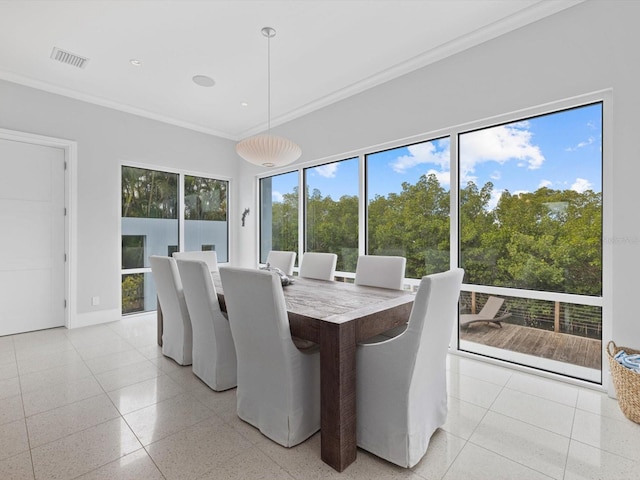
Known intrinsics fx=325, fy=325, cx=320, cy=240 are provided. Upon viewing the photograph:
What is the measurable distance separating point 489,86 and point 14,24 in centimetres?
404

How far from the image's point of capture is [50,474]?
61.0 inches

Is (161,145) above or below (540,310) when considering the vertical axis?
above

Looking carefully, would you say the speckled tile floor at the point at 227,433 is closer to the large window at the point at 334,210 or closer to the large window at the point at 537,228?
the large window at the point at 537,228

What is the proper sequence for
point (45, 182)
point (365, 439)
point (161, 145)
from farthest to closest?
point (161, 145), point (45, 182), point (365, 439)

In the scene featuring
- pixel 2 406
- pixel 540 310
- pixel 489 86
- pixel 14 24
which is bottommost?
pixel 2 406

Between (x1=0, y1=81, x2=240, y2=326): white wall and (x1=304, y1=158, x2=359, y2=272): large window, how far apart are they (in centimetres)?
236

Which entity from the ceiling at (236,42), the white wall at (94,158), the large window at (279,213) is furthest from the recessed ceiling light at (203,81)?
the large window at (279,213)

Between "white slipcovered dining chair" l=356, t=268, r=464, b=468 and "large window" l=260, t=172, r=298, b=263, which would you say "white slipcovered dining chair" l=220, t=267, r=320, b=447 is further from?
"large window" l=260, t=172, r=298, b=263

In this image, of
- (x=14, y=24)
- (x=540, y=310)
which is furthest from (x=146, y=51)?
(x=540, y=310)

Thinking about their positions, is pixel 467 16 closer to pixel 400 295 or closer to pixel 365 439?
pixel 400 295

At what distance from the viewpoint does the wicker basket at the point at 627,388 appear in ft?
6.28

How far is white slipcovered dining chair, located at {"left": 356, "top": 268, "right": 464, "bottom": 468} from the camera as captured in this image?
1497mm

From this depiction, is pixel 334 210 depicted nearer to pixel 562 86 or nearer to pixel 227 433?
pixel 562 86

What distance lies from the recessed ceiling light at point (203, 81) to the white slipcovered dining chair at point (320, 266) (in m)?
2.25
